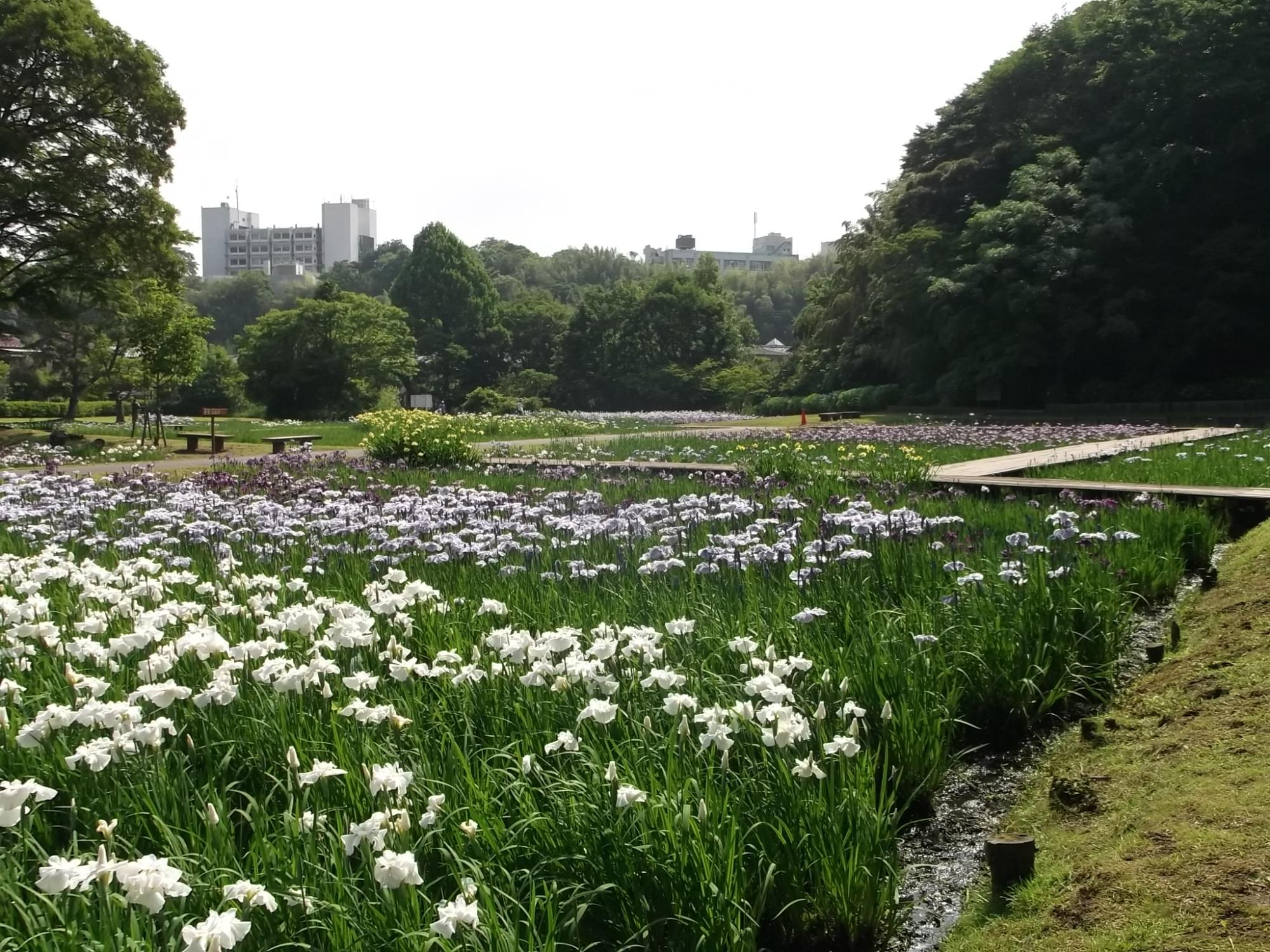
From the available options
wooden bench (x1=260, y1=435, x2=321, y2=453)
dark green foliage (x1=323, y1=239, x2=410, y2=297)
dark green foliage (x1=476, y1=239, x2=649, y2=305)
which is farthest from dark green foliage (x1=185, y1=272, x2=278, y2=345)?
wooden bench (x1=260, y1=435, x2=321, y2=453)

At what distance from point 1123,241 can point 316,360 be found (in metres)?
30.5

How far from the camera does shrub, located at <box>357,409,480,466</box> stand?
1380 centimetres

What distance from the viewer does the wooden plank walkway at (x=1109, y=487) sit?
7898 mm

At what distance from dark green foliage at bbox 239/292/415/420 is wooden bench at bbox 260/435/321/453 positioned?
19008 millimetres

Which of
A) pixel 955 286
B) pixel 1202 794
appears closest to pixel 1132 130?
pixel 955 286

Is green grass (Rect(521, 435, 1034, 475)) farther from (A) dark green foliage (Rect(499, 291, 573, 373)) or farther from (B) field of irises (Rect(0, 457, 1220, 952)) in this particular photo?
(A) dark green foliage (Rect(499, 291, 573, 373))

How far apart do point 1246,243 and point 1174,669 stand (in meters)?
28.3

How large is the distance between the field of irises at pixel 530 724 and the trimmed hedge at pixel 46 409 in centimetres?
3966

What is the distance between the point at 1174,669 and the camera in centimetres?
446

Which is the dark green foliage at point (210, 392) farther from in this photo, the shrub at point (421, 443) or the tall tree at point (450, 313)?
the shrub at point (421, 443)

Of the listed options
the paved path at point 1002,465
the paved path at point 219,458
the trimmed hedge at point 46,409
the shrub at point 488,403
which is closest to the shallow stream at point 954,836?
the paved path at point 1002,465

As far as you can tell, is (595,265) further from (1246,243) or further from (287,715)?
(287,715)

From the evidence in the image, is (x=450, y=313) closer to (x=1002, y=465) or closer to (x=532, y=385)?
(x=532, y=385)

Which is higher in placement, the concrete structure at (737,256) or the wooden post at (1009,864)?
the concrete structure at (737,256)
